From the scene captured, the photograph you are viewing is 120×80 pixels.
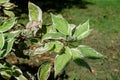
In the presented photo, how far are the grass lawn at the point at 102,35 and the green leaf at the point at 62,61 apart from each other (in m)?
4.81

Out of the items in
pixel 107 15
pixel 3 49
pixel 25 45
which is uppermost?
pixel 3 49

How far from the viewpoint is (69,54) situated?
120 centimetres

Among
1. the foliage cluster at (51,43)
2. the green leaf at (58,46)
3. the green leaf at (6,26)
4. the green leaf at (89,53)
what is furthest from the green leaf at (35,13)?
the green leaf at (89,53)

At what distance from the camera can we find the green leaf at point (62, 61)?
118cm

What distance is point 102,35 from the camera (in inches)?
346

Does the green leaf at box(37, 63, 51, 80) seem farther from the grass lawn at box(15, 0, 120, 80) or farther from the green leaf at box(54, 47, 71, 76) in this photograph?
the grass lawn at box(15, 0, 120, 80)

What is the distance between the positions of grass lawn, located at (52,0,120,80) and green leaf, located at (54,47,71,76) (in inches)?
189

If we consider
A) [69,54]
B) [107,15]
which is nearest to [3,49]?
[69,54]

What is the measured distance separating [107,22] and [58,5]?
224 centimetres

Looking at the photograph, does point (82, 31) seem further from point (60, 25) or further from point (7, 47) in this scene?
point (7, 47)

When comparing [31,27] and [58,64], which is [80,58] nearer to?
[58,64]

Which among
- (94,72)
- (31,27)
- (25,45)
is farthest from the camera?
(94,72)

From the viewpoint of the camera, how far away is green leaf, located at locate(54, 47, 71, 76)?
3.88ft

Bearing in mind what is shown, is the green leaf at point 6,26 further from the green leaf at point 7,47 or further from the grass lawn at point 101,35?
the grass lawn at point 101,35
